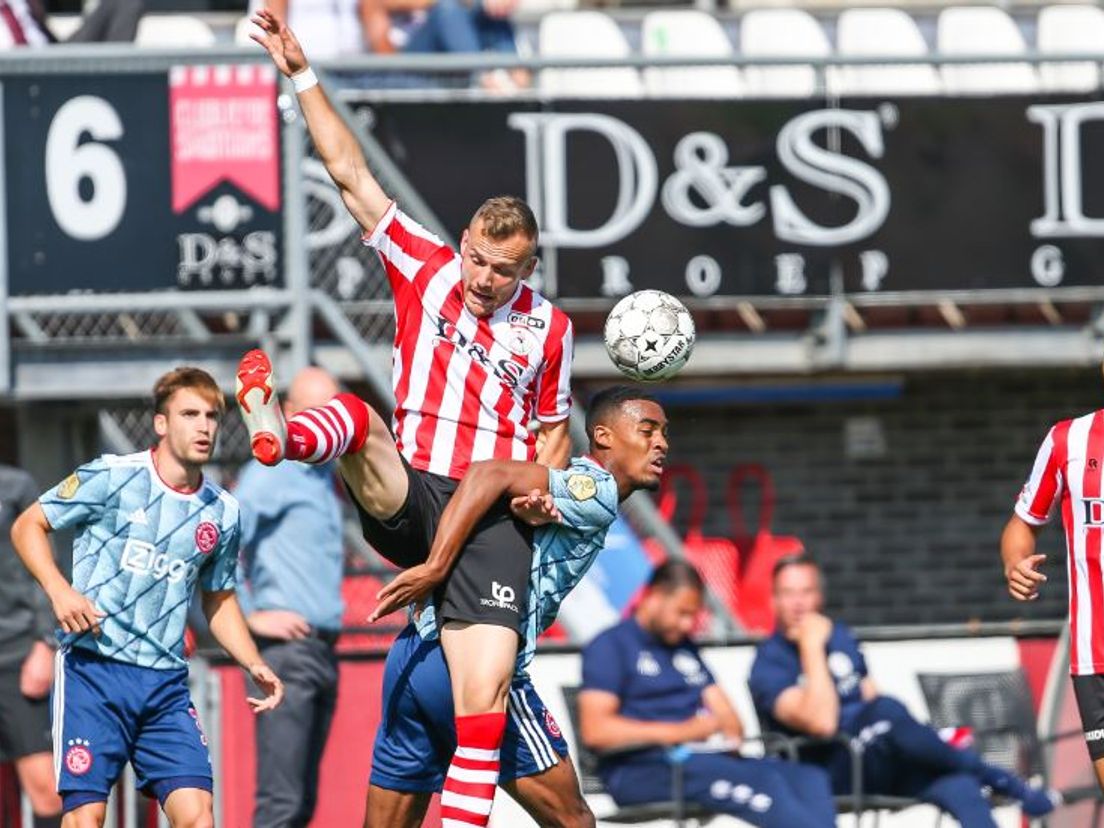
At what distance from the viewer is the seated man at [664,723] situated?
9.45 metres

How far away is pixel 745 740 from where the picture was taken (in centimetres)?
962

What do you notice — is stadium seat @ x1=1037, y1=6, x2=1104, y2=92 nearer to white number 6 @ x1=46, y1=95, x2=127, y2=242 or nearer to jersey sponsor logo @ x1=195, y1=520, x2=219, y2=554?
white number 6 @ x1=46, y1=95, x2=127, y2=242

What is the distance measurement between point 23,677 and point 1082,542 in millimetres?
4266

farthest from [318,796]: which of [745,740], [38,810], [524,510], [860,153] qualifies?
[860,153]

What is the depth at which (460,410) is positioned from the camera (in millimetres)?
7566

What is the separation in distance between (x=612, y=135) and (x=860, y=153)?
50.3 inches

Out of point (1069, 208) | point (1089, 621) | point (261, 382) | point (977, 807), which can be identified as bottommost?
point (977, 807)

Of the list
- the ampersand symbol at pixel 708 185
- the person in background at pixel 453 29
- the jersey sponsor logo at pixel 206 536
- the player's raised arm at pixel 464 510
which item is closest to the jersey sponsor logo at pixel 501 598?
the player's raised arm at pixel 464 510

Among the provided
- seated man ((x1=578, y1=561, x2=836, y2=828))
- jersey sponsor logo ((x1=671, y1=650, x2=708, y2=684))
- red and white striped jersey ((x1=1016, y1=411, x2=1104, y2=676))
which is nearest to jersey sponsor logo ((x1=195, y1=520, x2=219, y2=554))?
seated man ((x1=578, y1=561, x2=836, y2=828))

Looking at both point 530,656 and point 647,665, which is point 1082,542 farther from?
point 530,656

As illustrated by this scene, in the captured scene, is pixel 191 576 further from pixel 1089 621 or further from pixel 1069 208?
pixel 1069 208

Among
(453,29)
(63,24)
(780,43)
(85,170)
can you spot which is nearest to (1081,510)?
(85,170)

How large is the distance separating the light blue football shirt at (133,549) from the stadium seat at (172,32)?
537 cm

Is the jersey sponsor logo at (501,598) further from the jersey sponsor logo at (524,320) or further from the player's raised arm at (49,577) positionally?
the player's raised arm at (49,577)
